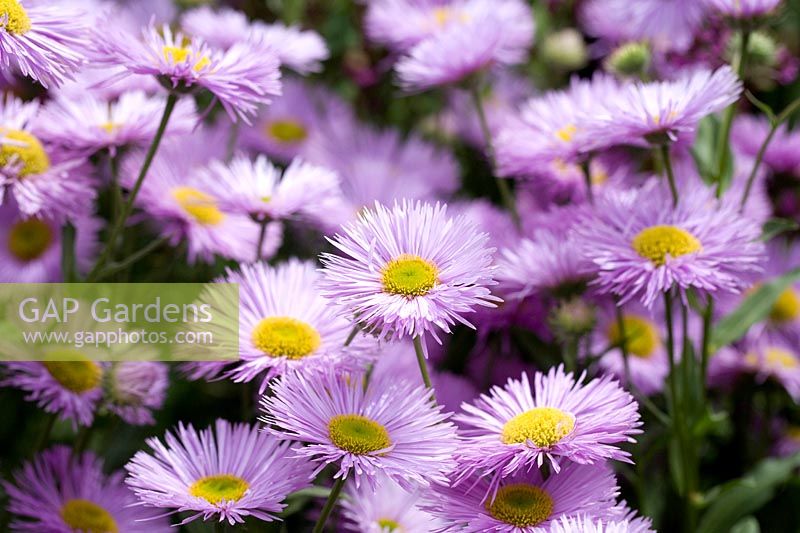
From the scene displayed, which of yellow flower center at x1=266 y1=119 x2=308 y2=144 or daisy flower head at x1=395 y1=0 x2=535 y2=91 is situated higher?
yellow flower center at x1=266 y1=119 x2=308 y2=144

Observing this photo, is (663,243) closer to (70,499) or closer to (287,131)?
(70,499)

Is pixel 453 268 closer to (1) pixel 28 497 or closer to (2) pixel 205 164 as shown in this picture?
(1) pixel 28 497

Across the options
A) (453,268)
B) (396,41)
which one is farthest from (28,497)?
(396,41)

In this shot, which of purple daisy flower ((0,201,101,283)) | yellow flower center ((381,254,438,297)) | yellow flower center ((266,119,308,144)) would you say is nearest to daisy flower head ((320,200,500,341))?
yellow flower center ((381,254,438,297))

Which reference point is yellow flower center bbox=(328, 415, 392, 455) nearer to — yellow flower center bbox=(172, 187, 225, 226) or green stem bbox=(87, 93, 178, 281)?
green stem bbox=(87, 93, 178, 281)

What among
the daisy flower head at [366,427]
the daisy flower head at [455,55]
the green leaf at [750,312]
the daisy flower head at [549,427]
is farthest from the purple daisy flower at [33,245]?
the green leaf at [750,312]

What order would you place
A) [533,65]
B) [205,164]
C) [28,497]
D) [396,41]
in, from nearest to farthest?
[28,497], [205,164], [396,41], [533,65]
